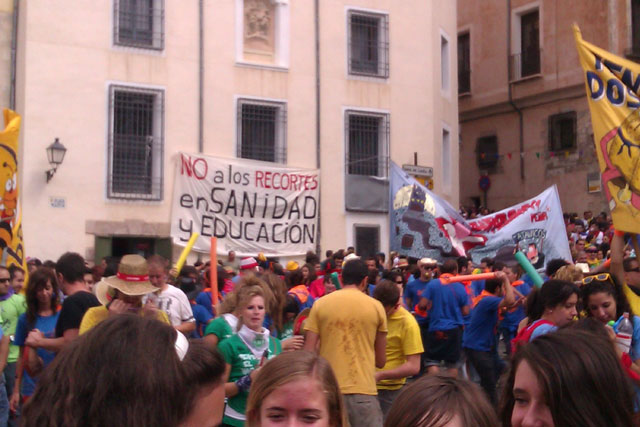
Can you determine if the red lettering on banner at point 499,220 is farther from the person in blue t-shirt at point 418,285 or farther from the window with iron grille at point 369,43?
the window with iron grille at point 369,43

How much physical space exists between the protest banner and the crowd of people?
705cm

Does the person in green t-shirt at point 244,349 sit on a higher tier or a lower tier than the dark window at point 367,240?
lower

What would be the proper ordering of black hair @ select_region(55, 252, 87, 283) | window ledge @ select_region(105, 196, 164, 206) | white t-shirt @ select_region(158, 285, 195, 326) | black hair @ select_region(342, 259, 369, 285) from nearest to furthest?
1. black hair @ select_region(55, 252, 87, 283)
2. black hair @ select_region(342, 259, 369, 285)
3. white t-shirt @ select_region(158, 285, 195, 326)
4. window ledge @ select_region(105, 196, 164, 206)

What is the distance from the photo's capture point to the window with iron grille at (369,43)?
23.3 metres

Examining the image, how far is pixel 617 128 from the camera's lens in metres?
9.07

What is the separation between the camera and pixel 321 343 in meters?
7.12

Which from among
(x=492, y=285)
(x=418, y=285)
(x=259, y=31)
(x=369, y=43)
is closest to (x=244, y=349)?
(x=492, y=285)

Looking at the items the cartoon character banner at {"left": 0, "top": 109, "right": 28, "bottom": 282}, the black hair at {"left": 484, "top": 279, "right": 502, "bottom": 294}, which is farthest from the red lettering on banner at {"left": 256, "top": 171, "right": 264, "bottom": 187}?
the black hair at {"left": 484, "top": 279, "right": 502, "bottom": 294}

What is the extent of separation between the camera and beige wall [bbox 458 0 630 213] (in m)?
28.4

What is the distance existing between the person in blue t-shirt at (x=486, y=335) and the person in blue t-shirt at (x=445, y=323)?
523 mm

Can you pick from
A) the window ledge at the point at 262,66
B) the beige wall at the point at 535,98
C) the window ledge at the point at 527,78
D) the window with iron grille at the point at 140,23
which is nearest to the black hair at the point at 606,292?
the window with iron grille at the point at 140,23

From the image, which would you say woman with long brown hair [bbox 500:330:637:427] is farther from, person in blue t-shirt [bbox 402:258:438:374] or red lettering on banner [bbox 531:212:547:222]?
red lettering on banner [bbox 531:212:547:222]

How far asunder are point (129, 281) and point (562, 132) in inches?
983

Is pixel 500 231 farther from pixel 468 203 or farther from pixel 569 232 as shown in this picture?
pixel 468 203
